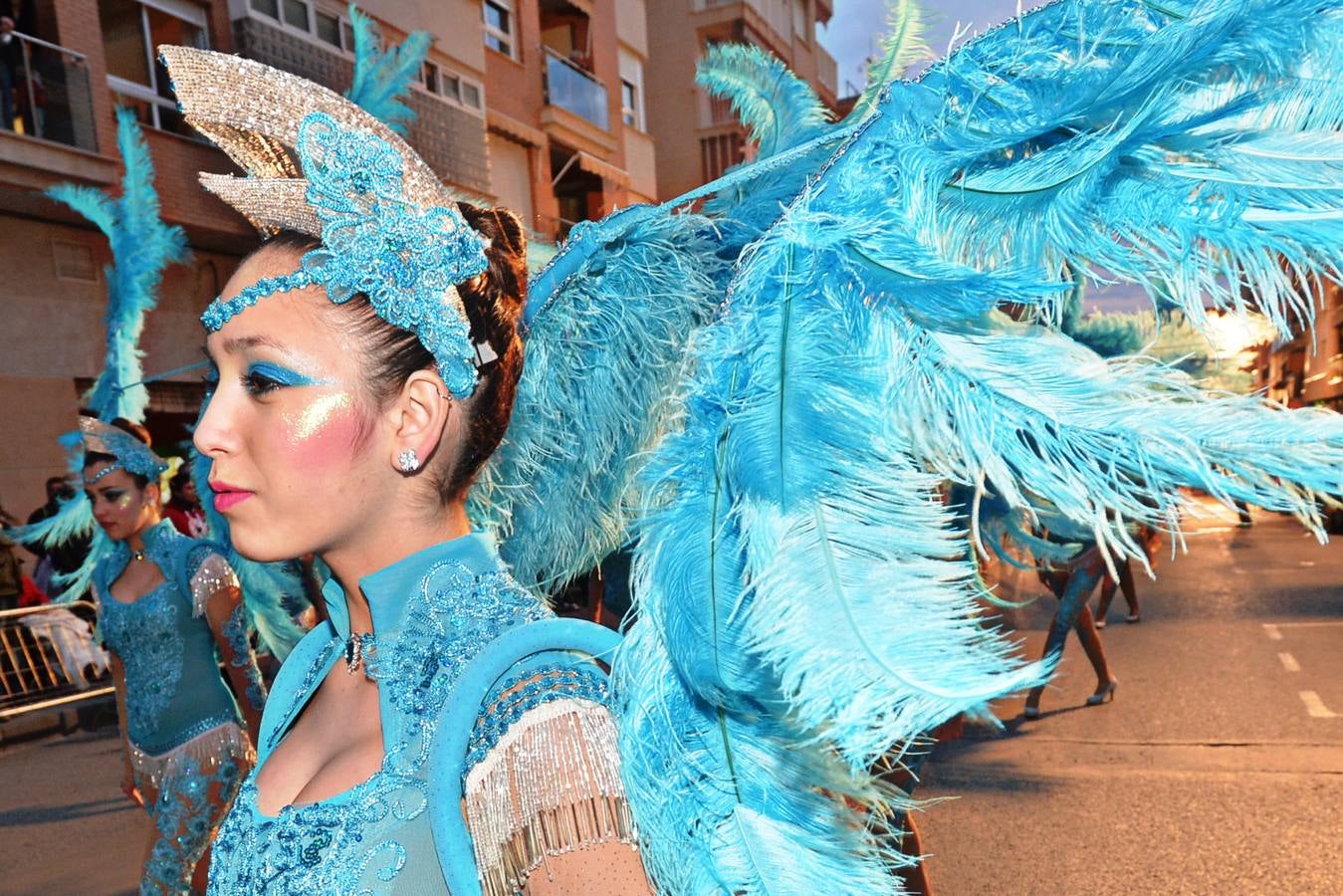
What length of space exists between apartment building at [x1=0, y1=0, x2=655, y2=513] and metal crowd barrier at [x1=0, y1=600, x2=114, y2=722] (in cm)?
218

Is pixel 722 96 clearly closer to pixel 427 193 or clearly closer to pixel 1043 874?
pixel 427 193

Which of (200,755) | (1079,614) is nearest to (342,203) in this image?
Answer: (200,755)

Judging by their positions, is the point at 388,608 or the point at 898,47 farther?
the point at 898,47

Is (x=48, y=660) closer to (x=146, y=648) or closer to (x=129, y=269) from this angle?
(x=129, y=269)

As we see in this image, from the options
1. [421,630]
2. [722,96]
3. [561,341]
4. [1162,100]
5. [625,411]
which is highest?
[722,96]

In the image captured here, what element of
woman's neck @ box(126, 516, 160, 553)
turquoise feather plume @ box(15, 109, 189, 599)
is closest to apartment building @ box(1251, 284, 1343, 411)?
woman's neck @ box(126, 516, 160, 553)

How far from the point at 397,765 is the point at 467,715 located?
0.15 m

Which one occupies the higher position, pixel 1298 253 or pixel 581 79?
pixel 581 79

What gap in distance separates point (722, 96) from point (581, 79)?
2102 cm

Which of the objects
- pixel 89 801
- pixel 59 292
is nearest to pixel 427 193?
pixel 89 801

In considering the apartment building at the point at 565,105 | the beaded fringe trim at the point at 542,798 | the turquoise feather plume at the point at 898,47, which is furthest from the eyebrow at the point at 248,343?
the apartment building at the point at 565,105

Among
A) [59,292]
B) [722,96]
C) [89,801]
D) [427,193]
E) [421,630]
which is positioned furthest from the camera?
[59,292]

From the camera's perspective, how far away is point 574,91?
22.2 m

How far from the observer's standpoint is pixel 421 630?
4.27ft
